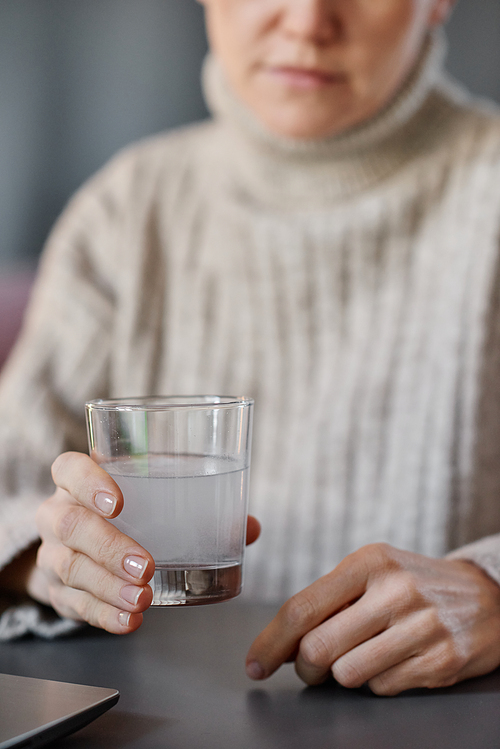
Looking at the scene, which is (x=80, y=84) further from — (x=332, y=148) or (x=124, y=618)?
(x=124, y=618)

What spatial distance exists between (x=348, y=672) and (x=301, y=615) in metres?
0.05

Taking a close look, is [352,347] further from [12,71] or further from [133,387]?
[12,71]

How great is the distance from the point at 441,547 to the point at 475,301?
1.15ft

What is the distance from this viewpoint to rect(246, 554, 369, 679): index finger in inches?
18.1

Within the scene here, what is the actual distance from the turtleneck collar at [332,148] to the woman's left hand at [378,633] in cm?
71

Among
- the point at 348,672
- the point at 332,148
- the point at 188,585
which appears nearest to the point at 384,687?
the point at 348,672

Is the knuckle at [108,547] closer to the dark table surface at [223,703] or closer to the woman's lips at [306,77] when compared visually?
the dark table surface at [223,703]

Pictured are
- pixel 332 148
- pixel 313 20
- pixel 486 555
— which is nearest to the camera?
pixel 486 555

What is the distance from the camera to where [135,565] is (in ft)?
1.35

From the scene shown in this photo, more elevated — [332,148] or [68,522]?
[332,148]

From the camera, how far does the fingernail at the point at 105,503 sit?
1.36ft

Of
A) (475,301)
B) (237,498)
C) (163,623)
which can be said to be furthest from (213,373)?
(237,498)

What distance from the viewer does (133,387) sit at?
1119 millimetres

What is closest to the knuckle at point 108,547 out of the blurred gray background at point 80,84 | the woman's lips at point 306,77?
the woman's lips at point 306,77
